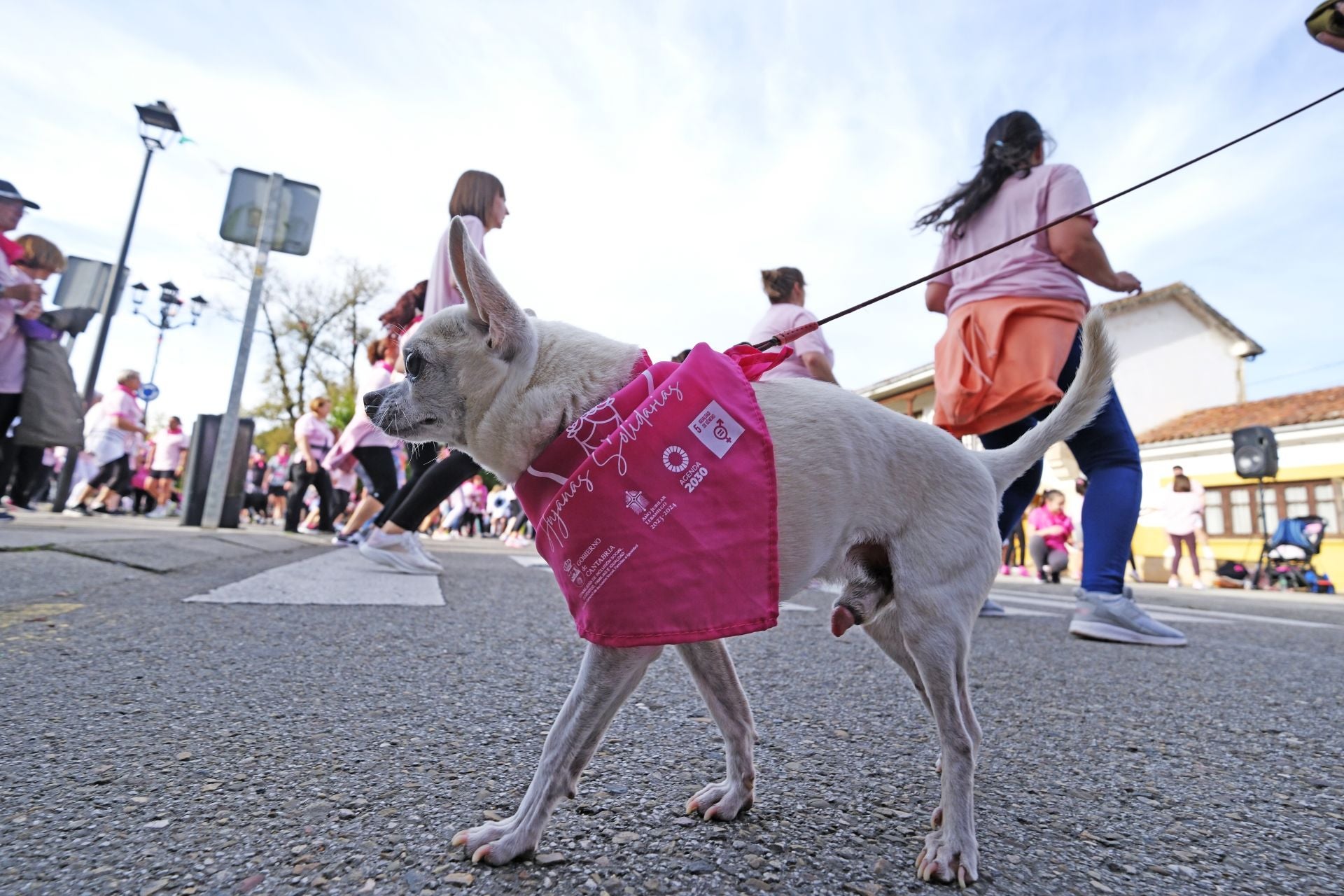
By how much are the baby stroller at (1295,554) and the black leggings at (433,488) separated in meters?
17.7

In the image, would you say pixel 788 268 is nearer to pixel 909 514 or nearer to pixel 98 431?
pixel 909 514

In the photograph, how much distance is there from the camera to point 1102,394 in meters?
2.03

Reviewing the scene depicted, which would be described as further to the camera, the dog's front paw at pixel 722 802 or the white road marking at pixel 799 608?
the white road marking at pixel 799 608

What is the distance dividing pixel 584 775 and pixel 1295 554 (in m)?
18.9

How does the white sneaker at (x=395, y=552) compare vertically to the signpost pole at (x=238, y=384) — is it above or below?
below

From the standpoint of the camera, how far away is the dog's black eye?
1.86 meters

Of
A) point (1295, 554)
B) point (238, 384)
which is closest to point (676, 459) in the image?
point (238, 384)

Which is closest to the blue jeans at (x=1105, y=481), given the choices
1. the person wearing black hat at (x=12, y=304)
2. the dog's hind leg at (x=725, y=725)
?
the dog's hind leg at (x=725, y=725)

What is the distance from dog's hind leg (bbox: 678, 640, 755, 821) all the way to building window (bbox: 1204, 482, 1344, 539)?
70.3 ft

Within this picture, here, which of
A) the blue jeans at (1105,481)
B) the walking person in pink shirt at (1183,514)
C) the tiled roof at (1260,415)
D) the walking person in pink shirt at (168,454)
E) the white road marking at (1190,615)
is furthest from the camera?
the tiled roof at (1260,415)

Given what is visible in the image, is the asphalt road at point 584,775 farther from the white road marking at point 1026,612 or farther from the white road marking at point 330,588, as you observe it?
the white road marking at point 1026,612

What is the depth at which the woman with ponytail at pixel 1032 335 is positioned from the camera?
3.35 metres

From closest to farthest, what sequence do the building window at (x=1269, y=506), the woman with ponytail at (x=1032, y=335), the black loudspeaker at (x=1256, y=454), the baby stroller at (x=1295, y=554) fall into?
1. the woman with ponytail at (x=1032, y=335)
2. the baby stroller at (x=1295, y=554)
3. the black loudspeaker at (x=1256, y=454)
4. the building window at (x=1269, y=506)

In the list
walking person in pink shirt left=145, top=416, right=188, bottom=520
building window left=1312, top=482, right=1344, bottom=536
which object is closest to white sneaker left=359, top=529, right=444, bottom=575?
walking person in pink shirt left=145, top=416, right=188, bottom=520
